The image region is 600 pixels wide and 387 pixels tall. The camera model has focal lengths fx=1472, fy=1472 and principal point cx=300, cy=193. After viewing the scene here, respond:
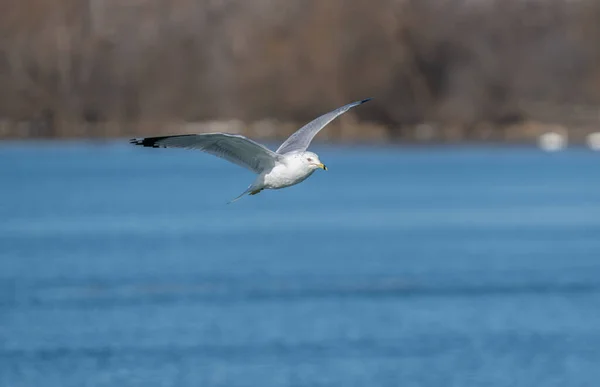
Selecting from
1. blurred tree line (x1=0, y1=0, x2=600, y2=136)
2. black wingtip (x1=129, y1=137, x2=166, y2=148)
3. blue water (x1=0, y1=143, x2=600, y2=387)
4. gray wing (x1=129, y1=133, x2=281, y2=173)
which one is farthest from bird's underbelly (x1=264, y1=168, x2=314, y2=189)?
blurred tree line (x1=0, y1=0, x2=600, y2=136)

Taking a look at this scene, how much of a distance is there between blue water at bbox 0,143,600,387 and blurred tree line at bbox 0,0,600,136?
3678 centimetres

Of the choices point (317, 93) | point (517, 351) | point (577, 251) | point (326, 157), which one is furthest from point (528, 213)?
point (326, 157)

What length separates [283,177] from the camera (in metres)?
15.2

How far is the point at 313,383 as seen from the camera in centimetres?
2342

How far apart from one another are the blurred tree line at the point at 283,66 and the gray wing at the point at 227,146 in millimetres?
84815

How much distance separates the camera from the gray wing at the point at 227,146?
14.7 m

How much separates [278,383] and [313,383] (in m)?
0.56

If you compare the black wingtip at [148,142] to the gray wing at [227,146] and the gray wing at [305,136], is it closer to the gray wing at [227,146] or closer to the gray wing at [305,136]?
the gray wing at [227,146]

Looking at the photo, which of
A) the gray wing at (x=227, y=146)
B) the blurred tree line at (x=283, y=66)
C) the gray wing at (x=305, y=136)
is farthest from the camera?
the blurred tree line at (x=283, y=66)

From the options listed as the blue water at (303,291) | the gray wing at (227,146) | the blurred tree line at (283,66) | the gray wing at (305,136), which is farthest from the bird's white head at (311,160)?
the blurred tree line at (283,66)

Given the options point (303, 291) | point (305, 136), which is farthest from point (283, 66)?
point (305, 136)

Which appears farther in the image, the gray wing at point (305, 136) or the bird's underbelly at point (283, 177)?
the gray wing at point (305, 136)

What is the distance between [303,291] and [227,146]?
60.0 ft

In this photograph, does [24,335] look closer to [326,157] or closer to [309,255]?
[309,255]
